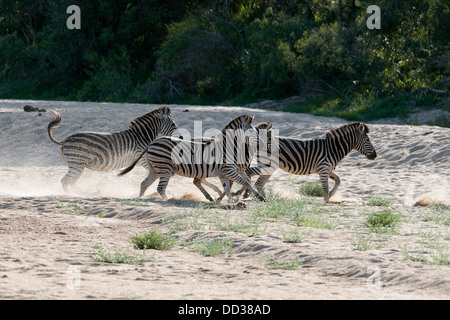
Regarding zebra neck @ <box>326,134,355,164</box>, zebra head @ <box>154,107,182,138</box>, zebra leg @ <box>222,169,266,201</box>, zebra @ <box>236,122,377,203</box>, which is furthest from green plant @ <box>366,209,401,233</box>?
zebra head @ <box>154,107,182,138</box>

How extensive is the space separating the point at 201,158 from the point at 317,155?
1.85 m

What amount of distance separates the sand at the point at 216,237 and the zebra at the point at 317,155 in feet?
1.41

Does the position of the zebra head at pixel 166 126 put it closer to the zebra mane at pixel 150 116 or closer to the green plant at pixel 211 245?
the zebra mane at pixel 150 116

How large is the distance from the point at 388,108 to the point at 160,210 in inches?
494

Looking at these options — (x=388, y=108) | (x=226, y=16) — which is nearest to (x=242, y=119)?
(x=388, y=108)

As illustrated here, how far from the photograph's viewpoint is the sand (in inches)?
197

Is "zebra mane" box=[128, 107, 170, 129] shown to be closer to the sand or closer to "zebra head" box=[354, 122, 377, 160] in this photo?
the sand

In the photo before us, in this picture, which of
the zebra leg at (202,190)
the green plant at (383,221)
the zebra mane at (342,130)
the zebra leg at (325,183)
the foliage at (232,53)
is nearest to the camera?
the green plant at (383,221)

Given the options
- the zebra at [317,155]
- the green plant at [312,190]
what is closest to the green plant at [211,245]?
the zebra at [317,155]

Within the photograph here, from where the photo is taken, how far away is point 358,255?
597cm

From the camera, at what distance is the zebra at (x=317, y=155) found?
9945mm

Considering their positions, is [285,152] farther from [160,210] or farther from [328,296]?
[328,296]

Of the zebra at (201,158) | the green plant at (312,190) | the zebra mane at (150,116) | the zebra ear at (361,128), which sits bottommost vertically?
the green plant at (312,190)
